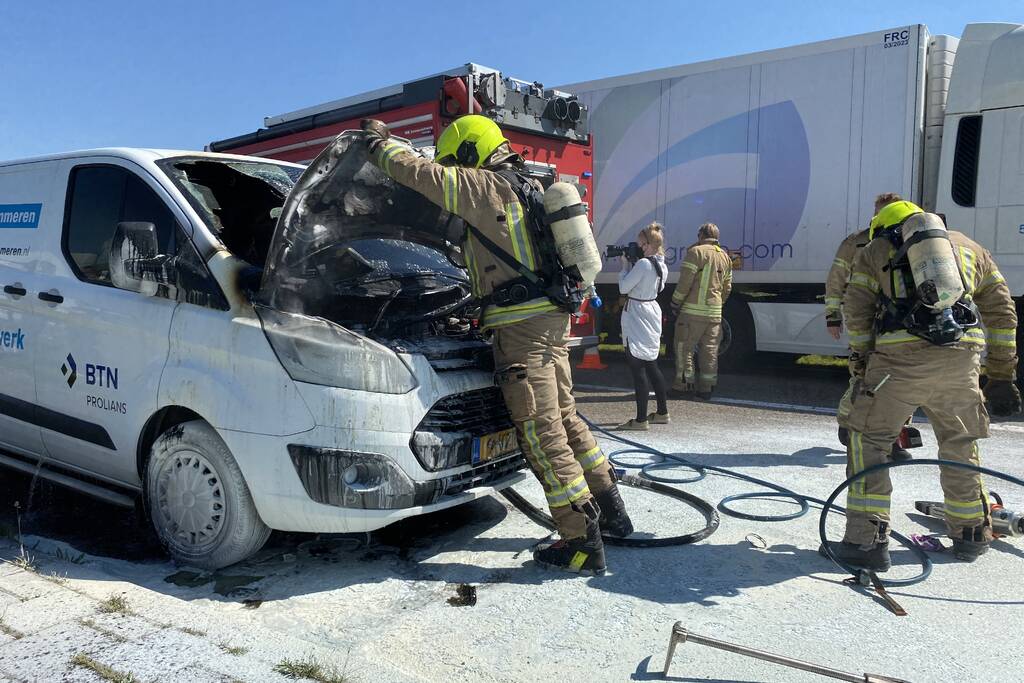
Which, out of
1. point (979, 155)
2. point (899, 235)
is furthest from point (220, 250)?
point (979, 155)

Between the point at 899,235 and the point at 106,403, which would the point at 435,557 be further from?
the point at 899,235

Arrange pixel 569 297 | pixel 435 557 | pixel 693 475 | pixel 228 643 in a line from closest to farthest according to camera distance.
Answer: pixel 228 643, pixel 569 297, pixel 435 557, pixel 693 475

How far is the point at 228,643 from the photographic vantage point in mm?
2840

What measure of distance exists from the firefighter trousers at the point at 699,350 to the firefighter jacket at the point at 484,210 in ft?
16.6

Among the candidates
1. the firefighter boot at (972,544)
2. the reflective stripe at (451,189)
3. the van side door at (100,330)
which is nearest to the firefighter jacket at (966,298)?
the firefighter boot at (972,544)

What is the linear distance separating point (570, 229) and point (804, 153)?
6.71 m

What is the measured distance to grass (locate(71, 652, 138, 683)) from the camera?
256cm

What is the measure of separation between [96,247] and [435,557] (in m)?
2.29

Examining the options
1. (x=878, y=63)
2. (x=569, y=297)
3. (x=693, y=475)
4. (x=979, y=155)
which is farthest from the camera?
(x=878, y=63)

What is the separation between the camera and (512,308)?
11.7 feet

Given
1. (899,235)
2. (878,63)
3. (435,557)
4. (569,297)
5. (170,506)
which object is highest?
(878,63)

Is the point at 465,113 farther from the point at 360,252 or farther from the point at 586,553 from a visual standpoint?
the point at 586,553

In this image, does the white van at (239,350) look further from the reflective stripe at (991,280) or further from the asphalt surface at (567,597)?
the reflective stripe at (991,280)

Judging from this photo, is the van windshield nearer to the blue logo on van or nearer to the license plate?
the blue logo on van
